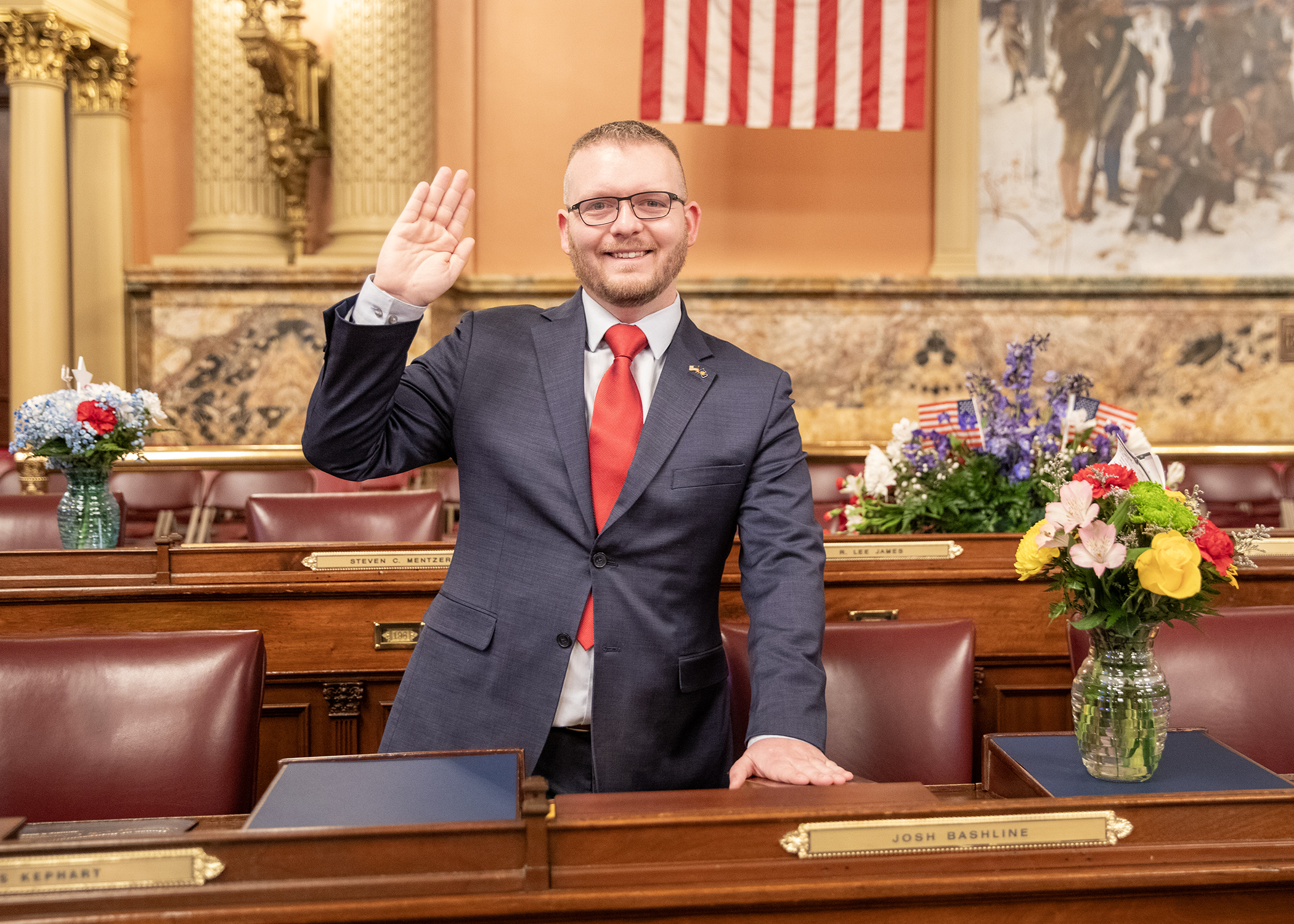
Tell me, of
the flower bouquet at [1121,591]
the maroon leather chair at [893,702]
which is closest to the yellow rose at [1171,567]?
the flower bouquet at [1121,591]

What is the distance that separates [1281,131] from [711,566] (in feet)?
20.6

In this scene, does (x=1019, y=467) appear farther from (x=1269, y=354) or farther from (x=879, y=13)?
(x=1269, y=354)

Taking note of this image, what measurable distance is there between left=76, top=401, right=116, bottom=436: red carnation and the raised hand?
200cm

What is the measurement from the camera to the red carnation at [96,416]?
3.14 metres

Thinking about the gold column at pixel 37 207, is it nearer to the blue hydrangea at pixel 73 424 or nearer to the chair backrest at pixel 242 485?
the chair backrest at pixel 242 485

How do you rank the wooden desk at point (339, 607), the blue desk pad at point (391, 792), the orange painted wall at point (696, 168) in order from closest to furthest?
1. the blue desk pad at point (391, 792)
2. the wooden desk at point (339, 607)
3. the orange painted wall at point (696, 168)

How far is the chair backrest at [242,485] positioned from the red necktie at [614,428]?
331 centimetres

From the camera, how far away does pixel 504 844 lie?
105 centimetres

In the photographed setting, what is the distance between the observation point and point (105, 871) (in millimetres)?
998

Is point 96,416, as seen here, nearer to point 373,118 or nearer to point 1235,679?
point 1235,679

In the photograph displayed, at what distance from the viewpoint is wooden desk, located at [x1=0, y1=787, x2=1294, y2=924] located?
39.6 inches

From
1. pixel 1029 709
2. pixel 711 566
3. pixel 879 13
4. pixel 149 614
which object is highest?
pixel 879 13

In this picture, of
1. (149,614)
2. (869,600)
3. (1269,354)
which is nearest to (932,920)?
(869,600)

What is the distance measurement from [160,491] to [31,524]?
63.3 inches
